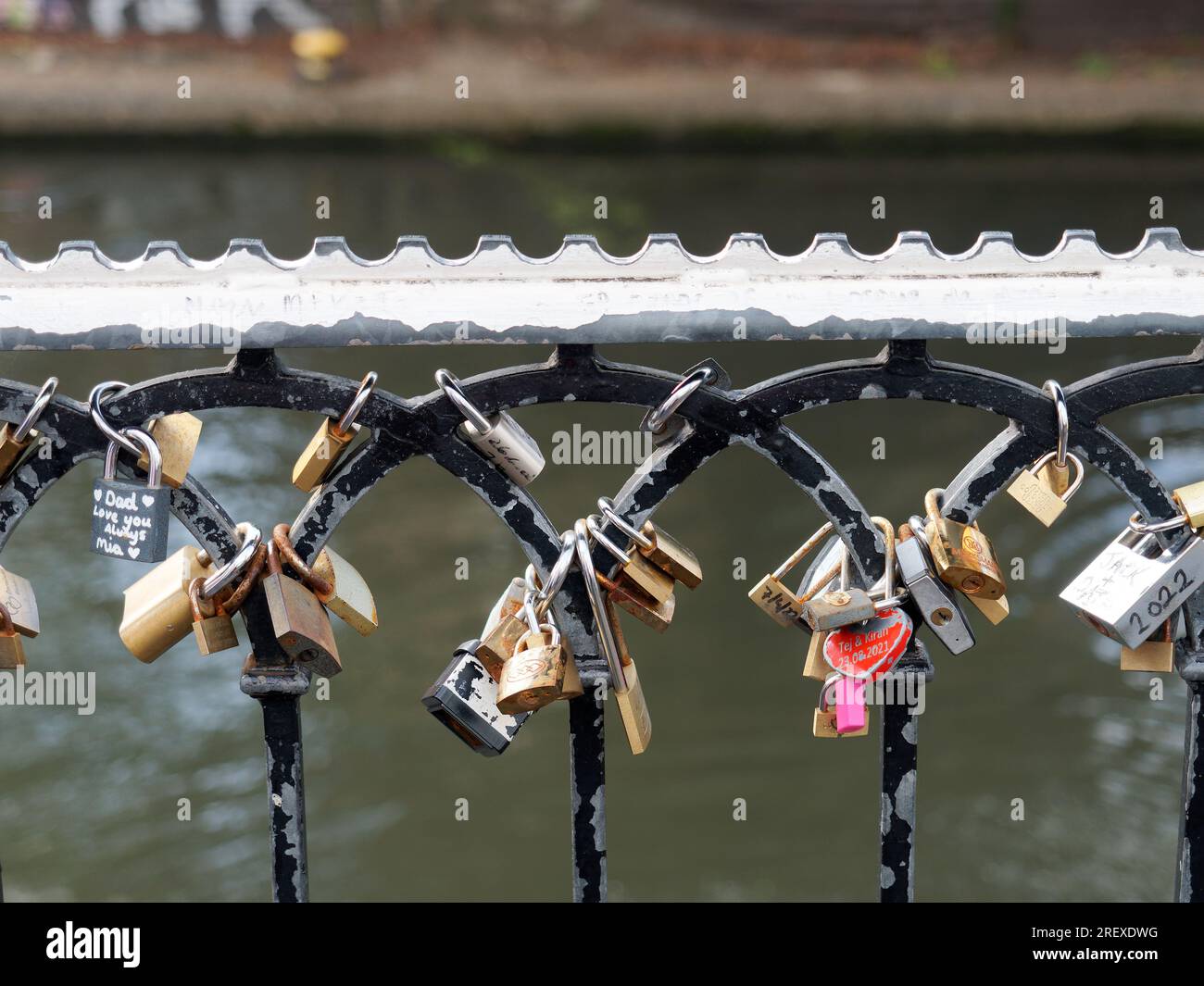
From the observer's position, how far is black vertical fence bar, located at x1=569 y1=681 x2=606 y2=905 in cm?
113

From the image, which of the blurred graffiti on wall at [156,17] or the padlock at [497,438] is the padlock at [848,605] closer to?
the padlock at [497,438]

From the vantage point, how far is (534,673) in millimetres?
1070

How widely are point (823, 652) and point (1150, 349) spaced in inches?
199

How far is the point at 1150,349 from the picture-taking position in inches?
226

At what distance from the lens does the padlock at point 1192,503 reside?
1.08 m

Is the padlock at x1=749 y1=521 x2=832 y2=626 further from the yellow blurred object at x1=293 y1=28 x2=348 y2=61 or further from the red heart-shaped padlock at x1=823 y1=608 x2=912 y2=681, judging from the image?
the yellow blurred object at x1=293 y1=28 x2=348 y2=61

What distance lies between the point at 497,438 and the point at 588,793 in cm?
30

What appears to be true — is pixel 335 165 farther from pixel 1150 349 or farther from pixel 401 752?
pixel 401 752

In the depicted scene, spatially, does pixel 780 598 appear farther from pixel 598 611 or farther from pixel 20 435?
pixel 20 435

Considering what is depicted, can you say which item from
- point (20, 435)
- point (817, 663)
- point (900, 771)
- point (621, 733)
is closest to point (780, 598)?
point (817, 663)

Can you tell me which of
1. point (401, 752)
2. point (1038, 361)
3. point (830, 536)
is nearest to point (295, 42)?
point (1038, 361)

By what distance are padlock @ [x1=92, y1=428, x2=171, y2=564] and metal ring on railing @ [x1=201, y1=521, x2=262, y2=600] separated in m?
0.04

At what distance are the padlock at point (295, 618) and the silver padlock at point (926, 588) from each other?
17.0 inches

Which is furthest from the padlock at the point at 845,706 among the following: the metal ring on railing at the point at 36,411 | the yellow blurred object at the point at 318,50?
the yellow blurred object at the point at 318,50
